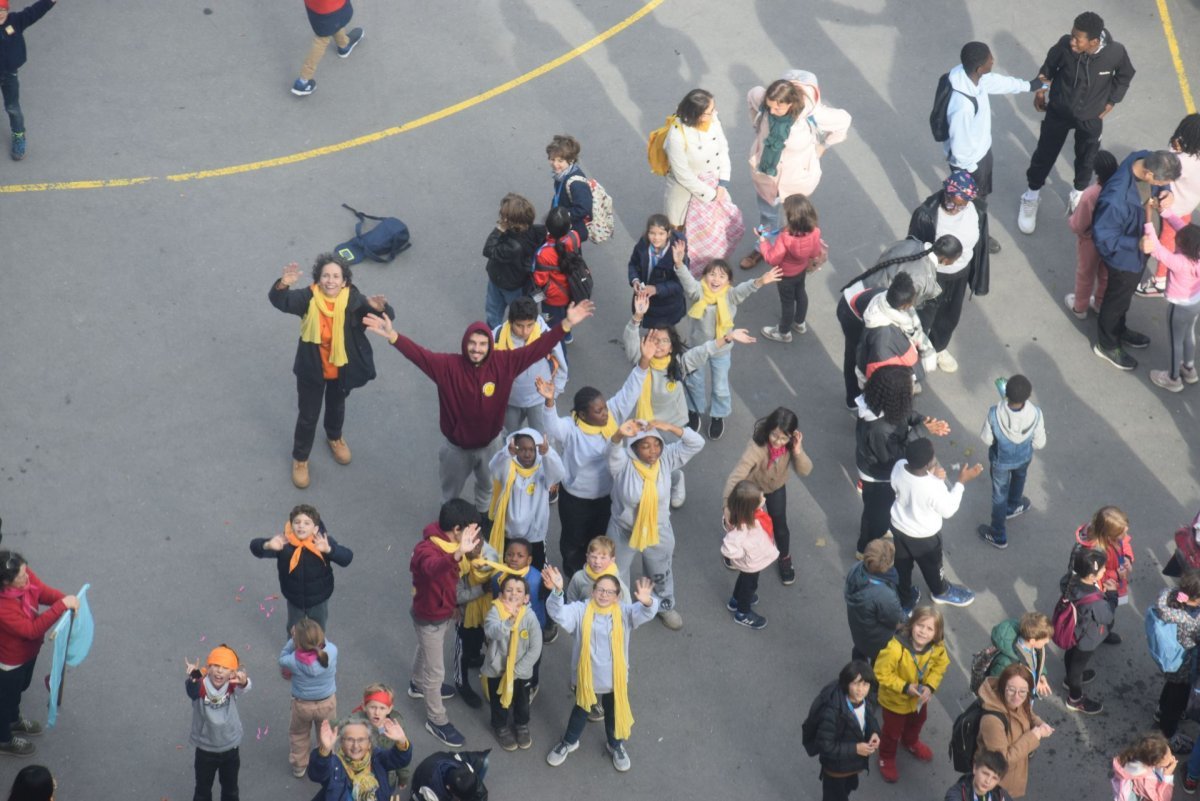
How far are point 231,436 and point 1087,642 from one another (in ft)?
21.0

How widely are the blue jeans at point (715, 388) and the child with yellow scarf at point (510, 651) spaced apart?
9.57 feet

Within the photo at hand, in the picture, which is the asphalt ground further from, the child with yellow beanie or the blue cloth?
the blue cloth

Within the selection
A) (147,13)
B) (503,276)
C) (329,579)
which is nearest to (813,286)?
(503,276)

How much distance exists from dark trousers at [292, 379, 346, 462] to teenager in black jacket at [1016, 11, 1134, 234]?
635 cm

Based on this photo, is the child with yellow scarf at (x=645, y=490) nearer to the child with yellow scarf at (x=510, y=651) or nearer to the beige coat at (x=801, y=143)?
the child with yellow scarf at (x=510, y=651)

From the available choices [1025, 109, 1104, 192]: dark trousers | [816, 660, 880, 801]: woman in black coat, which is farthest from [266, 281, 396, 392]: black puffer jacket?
[1025, 109, 1104, 192]: dark trousers

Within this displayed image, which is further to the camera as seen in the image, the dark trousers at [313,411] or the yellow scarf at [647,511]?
the dark trousers at [313,411]

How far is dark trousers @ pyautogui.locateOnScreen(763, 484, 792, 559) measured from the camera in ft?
35.2

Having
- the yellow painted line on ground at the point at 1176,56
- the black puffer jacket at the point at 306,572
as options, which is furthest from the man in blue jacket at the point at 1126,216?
the black puffer jacket at the point at 306,572

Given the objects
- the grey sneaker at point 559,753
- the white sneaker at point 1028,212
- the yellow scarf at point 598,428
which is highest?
the yellow scarf at point 598,428

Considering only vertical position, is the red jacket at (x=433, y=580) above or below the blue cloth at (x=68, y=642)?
above

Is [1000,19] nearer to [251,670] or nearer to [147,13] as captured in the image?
[147,13]

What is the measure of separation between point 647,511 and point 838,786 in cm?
209

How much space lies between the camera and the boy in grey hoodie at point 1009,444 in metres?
10.9
